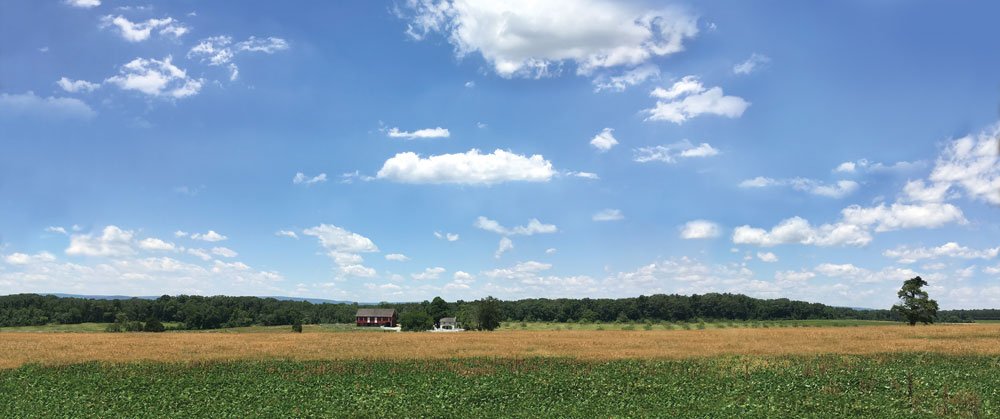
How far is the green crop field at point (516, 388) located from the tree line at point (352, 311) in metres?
71.2

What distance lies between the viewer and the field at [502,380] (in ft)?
80.5

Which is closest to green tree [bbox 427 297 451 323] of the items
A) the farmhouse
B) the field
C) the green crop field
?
the farmhouse

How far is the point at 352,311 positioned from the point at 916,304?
128429 millimetres

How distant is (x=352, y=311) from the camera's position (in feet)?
530

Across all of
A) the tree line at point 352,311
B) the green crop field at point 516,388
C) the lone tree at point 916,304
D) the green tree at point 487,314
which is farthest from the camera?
the tree line at point 352,311

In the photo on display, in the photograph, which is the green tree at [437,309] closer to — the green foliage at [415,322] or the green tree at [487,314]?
the green foliage at [415,322]

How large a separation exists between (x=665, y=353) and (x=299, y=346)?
2850cm

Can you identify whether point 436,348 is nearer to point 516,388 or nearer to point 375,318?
point 516,388

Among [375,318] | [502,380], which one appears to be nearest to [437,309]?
[375,318]

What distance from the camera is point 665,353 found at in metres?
41.8

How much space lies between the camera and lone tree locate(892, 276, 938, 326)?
73.4 meters

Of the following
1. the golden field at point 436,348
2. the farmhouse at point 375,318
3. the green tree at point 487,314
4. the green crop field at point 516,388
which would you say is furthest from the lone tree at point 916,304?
the farmhouse at point 375,318

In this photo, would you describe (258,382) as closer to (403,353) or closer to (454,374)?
(454,374)

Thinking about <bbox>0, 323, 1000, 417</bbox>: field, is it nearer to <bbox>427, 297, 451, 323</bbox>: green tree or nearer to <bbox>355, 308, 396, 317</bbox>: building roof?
<bbox>427, 297, 451, 323</bbox>: green tree
